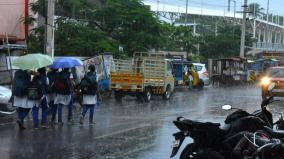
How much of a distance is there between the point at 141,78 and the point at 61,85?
952 centimetres

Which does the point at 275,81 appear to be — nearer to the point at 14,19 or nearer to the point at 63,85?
the point at 14,19

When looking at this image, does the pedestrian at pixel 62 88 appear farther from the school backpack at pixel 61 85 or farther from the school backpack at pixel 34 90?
the school backpack at pixel 34 90

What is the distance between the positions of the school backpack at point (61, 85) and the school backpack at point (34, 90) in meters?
0.77

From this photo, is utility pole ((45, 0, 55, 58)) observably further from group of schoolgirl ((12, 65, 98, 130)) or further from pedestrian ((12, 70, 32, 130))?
pedestrian ((12, 70, 32, 130))

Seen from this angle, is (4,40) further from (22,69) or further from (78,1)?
(22,69)

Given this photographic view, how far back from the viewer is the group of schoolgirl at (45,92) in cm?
1405

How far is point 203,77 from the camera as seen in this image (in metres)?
37.8

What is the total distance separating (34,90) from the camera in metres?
14.0

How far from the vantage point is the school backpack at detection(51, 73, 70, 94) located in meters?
14.8

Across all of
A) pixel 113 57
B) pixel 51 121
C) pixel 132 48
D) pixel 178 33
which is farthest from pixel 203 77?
pixel 51 121

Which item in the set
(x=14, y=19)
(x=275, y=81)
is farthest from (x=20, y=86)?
(x=275, y=81)

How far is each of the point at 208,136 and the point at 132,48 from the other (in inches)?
894

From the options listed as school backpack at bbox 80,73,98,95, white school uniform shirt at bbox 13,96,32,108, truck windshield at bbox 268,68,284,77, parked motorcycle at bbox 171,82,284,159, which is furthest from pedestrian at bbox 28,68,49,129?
truck windshield at bbox 268,68,284,77

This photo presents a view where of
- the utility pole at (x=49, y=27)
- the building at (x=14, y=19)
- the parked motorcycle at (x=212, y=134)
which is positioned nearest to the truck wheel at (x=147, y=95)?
the utility pole at (x=49, y=27)
